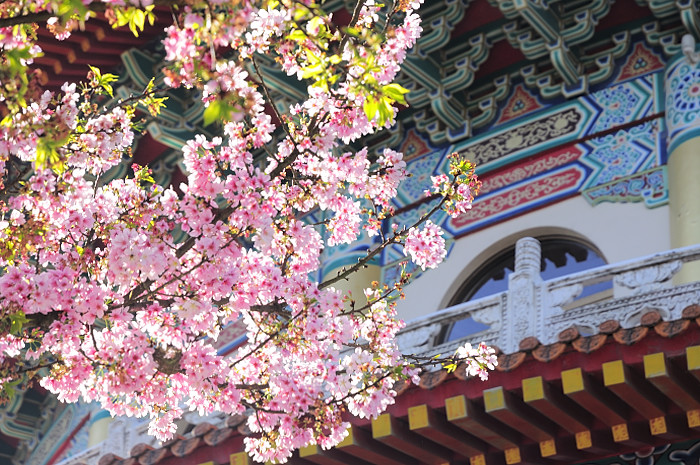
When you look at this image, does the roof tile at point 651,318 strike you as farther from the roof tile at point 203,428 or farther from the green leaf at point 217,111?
the green leaf at point 217,111

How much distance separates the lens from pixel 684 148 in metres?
8.91

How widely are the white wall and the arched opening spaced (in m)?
0.08

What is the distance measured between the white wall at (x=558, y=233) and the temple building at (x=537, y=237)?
13 mm

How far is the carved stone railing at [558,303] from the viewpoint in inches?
286

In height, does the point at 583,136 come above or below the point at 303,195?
above

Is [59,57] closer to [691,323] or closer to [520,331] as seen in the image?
[520,331]

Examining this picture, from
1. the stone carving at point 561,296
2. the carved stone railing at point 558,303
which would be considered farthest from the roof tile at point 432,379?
the stone carving at point 561,296

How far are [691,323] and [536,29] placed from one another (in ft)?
12.8

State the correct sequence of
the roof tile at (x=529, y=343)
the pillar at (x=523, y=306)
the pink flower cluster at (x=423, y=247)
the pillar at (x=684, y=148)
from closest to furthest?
the pink flower cluster at (x=423, y=247)
the roof tile at (x=529, y=343)
the pillar at (x=523, y=306)
the pillar at (x=684, y=148)

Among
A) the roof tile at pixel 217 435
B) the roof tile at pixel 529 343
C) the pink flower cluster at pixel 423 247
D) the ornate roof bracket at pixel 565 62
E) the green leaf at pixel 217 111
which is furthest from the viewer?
the ornate roof bracket at pixel 565 62

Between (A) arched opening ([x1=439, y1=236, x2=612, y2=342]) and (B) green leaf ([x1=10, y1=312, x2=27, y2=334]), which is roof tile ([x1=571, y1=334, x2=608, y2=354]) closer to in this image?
(A) arched opening ([x1=439, y1=236, x2=612, y2=342])

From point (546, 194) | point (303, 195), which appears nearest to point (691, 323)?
point (303, 195)

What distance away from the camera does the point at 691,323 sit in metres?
6.48

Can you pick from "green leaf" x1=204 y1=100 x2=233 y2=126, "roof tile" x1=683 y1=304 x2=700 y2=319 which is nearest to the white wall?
"roof tile" x1=683 y1=304 x2=700 y2=319
